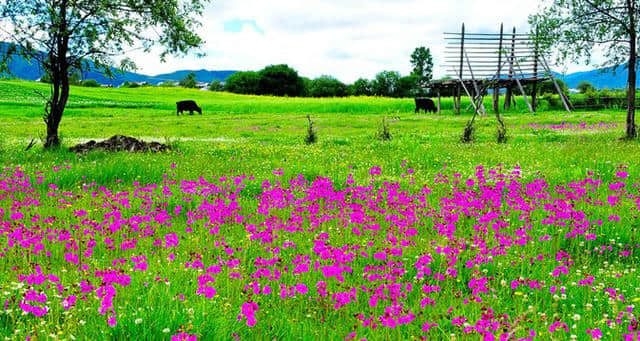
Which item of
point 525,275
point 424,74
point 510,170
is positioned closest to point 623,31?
point 510,170

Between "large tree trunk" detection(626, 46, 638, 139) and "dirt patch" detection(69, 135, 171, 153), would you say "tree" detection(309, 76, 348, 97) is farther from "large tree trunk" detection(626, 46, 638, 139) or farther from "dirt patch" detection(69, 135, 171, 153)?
"dirt patch" detection(69, 135, 171, 153)

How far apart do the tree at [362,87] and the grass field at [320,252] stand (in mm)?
147615

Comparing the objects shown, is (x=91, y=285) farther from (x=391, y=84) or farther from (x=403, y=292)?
(x=391, y=84)

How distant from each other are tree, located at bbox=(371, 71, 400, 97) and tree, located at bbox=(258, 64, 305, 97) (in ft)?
85.7

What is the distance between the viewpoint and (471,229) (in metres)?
7.58

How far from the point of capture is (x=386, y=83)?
166000 mm

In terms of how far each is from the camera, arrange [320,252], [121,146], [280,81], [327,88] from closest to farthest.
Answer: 1. [320,252]
2. [121,146]
3. [327,88]
4. [280,81]

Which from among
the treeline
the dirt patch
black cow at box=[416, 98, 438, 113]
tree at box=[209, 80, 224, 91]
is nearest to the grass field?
the dirt patch

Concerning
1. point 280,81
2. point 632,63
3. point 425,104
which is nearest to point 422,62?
point 280,81

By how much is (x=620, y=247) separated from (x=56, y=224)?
799 cm

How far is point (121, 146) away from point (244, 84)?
6073 inches

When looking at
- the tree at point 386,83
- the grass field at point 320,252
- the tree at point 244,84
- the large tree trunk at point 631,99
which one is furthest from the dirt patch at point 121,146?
the tree at point 244,84

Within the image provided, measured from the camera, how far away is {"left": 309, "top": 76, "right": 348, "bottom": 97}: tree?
528 feet

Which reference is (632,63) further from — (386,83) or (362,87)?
(386,83)
